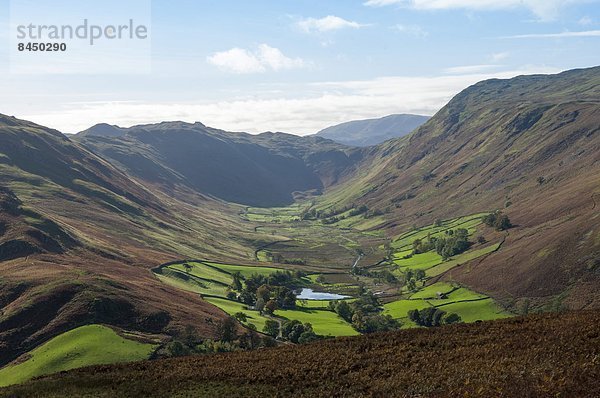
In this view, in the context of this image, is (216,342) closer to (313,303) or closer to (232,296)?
(232,296)

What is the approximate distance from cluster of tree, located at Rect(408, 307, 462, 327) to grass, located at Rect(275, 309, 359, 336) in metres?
20.5

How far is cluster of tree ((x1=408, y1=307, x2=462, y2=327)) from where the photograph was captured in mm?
131500

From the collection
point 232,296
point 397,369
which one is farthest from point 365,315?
point 397,369

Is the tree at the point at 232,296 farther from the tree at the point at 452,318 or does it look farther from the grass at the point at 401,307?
the tree at the point at 452,318

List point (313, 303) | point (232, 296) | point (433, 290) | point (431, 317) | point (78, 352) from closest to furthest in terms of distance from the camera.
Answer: point (78, 352), point (431, 317), point (232, 296), point (433, 290), point (313, 303)

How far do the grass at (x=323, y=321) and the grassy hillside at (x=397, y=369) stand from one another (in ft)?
248

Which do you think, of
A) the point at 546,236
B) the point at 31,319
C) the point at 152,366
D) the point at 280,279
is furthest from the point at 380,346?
the point at 280,279

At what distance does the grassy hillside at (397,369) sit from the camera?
33.4m

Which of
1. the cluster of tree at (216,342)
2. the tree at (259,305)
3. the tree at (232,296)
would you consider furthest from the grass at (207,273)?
the cluster of tree at (216,342)

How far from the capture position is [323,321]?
142 metres

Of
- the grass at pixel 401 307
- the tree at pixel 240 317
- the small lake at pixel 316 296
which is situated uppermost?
the tree at pixel 240 317

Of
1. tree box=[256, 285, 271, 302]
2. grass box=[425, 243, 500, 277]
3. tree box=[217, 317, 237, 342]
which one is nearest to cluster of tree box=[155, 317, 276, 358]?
tree box=[217, 317, 237, 342]

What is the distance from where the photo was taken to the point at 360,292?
190 metres

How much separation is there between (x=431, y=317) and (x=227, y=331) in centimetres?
6532
